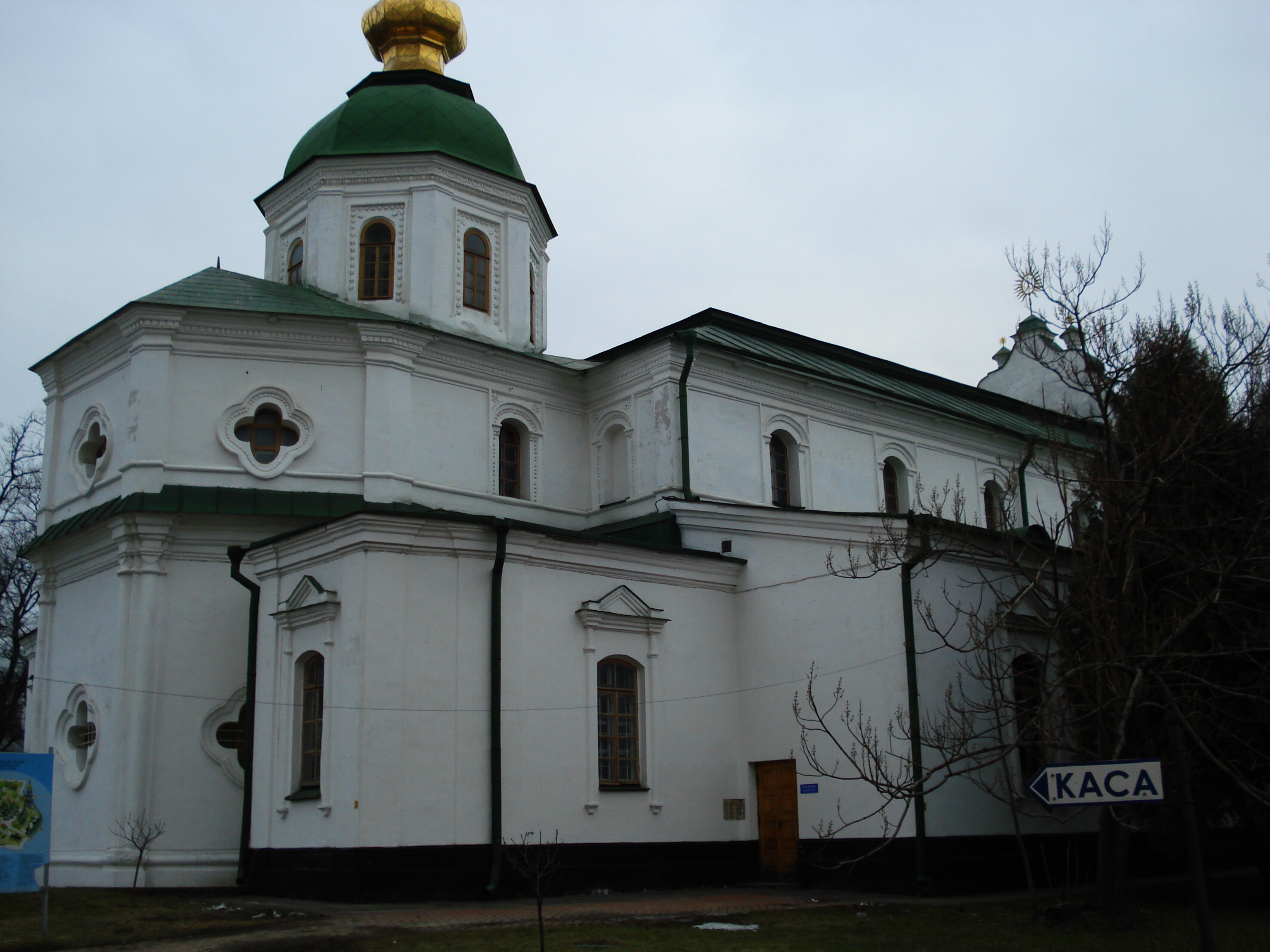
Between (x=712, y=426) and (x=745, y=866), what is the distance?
24.4 feet

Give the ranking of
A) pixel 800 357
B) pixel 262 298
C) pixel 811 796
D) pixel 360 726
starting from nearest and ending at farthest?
pixel 360 726, pixel 811 796, pixel 262 298, pixel 800 357

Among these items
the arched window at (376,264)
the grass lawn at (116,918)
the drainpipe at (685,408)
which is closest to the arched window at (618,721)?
the drainpipe at (685,408)

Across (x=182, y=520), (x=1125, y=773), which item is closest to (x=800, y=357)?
(x=182, y=520)

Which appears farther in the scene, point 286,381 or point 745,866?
point 286,381

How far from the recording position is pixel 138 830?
17.7 metres

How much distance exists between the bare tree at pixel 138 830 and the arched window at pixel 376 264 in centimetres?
956

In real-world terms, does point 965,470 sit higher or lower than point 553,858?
higher

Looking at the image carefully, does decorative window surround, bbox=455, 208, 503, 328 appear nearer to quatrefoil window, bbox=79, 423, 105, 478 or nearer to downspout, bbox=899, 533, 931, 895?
quatrefoil window, bbox=79, 423, 105, 478

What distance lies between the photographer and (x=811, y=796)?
18.0m

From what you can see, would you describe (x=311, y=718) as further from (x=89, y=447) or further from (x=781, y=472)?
(x=781, y=472)

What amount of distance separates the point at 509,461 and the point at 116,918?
10301mm

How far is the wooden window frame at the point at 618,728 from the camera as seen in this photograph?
17766mm

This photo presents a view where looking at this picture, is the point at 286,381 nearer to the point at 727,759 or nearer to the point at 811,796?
the point at 727,759

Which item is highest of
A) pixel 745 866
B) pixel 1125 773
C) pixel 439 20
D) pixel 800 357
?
pixel 439 20
